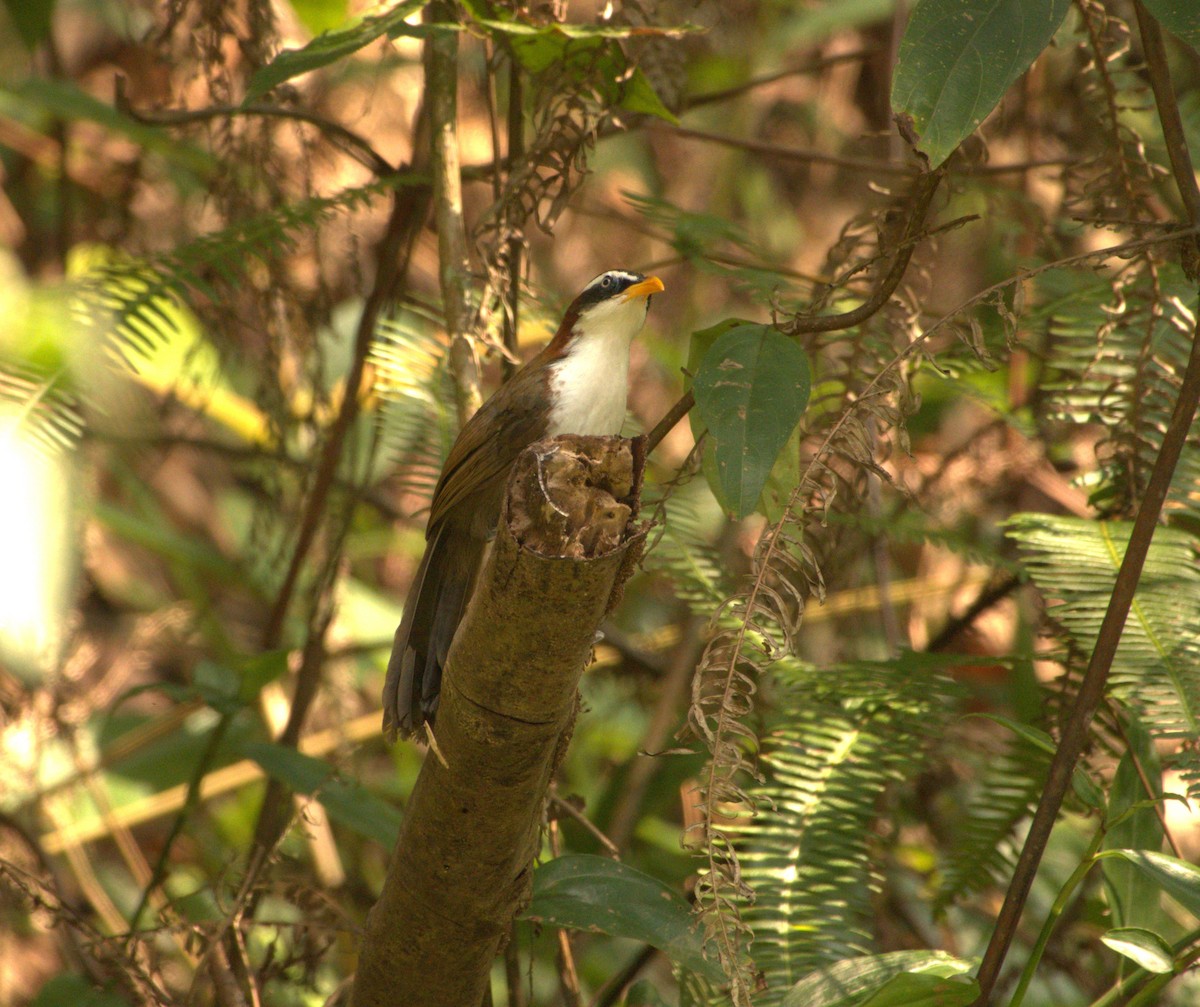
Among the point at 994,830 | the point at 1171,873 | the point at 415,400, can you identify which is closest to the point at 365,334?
the point at 415,400

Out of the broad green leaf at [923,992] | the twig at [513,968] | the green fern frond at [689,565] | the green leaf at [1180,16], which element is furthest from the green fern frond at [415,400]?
the green leaf at [1180,16]

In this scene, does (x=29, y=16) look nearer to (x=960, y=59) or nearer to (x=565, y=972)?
(x=960, y=59)

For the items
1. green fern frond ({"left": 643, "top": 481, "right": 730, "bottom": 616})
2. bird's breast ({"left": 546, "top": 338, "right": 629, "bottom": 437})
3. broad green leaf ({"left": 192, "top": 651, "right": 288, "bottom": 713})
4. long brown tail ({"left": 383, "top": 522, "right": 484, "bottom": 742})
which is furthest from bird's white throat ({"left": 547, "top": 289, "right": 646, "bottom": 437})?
broad green leaf ({"left": 192, "top": 651, "right": 288, "bottom": 713})

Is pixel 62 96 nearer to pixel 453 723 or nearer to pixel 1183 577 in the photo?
pixel 453 723

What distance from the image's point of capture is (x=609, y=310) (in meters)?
2.68

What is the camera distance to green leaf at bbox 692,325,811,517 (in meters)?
1.60

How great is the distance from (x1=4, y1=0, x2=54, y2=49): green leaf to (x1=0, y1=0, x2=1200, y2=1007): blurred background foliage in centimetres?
1

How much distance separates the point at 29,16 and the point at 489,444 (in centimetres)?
173

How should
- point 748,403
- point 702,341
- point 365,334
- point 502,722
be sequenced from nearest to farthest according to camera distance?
point 502,722 → point 748,403 → point 702,341 → point 365,334

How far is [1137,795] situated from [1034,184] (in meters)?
3.66

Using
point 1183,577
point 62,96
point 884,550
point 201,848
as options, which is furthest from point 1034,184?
point 201,848

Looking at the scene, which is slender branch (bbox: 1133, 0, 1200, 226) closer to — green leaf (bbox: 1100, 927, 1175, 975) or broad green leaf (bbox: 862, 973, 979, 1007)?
green leaf (bbox: 1100, 927, 1175, 975)

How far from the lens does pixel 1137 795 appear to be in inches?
73.0

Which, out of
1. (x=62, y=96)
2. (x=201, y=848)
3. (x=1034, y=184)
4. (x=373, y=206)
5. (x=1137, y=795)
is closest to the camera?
(x=1137, y=795)
